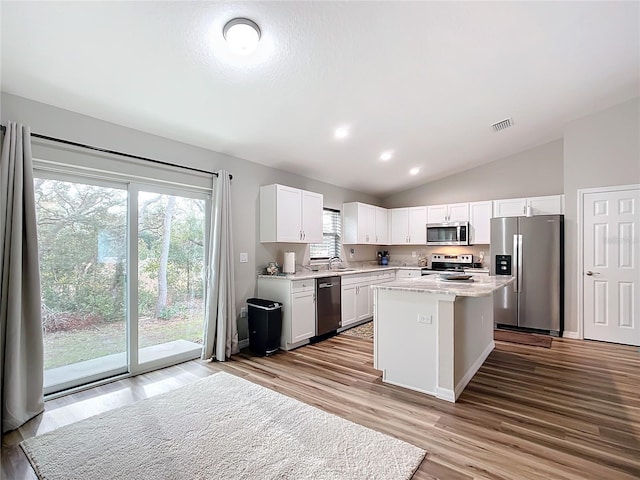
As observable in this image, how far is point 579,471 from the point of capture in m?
1.88

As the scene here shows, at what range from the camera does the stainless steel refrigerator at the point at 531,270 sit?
4750mm

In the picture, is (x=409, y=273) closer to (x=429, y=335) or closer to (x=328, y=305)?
(x=328, y=305)

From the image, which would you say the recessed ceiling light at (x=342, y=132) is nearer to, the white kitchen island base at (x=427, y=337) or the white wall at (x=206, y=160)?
the white wall at (x=206, y=160)

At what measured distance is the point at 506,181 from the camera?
19.4 feet

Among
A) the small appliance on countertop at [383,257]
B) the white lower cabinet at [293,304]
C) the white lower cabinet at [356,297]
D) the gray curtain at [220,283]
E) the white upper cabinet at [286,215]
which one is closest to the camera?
the gray curtain at [220,283]

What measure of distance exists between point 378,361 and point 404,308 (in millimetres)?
624

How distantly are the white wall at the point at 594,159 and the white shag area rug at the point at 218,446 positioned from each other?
410cm

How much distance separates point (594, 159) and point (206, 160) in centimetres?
524

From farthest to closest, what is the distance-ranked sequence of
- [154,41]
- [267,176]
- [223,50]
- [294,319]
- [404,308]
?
[267,176] < [294,319] < [404,308] < [223,50] < [154,41]

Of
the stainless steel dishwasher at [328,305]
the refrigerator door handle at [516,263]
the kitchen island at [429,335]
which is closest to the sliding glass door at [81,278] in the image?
the stainless steel dishwasher at [328,305]

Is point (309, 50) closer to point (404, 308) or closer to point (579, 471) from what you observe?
point (404, 308)

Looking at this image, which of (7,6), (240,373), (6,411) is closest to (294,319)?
(240,373)

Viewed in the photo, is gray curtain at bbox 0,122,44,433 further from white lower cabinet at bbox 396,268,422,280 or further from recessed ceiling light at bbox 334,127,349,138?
white lower cabinet at bbox 396,268,422,280

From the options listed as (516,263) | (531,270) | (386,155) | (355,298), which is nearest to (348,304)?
(355,298)
